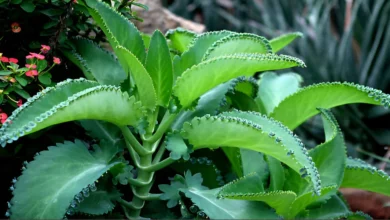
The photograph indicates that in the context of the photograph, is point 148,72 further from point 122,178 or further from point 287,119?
point 287,119

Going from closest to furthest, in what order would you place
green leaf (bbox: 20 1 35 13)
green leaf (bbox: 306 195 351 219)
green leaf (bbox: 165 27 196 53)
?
green leaf (bbox: 20 1 35 13)
green leaf (bbox: 306 195 351 219)
green leaf (bbox: 165 27 196 53)

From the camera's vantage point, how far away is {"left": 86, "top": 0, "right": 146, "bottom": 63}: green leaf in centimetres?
113

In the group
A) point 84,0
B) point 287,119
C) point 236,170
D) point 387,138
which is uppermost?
point 84,0

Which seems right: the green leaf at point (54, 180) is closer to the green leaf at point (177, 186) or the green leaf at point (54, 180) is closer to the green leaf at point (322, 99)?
the green leaf at point (177, 186)

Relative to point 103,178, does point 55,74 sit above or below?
above

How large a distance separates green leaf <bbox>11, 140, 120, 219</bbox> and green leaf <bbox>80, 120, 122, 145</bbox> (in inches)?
3.5

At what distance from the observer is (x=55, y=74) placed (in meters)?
1.32

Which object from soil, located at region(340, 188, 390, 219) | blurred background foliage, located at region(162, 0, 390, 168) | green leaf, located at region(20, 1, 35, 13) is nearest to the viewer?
green leaf, located at region(20, 1, 35, 13)

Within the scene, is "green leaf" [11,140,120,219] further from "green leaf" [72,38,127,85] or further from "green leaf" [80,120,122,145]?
"green leaf" [72,38,127,85]

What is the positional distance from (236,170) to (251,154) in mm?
75

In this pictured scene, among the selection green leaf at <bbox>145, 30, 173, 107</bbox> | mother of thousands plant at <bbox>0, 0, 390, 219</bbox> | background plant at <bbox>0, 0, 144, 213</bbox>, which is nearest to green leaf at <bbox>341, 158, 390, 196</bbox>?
mother of thousands plant at <bbox>0, 0, 390, 219</bbox>

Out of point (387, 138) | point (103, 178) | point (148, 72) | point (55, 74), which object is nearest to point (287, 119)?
point (148, 72)

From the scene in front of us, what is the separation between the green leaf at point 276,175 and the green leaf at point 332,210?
0.15m

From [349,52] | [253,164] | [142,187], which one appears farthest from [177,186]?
[349,52]
